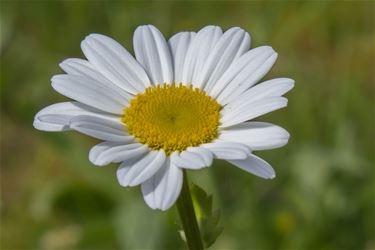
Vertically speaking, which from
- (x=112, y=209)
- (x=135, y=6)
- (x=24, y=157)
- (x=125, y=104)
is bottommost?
(x=112, y=209)

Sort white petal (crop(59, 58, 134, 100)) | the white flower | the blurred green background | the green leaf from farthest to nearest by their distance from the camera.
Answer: the blurred green background → white petal (crop(59, 58, 134, 100)) → the green leaf → the white flower

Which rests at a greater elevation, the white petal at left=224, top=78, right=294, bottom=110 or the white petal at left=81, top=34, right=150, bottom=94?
the white petal at left=81, top=34, right=150, bottom=94

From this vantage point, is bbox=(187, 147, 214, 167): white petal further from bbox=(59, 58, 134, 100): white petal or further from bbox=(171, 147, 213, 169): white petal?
bbox=(59, 58, 134, 100): white petal

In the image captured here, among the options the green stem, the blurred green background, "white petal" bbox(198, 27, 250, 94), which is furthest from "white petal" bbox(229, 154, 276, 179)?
the blurred green background

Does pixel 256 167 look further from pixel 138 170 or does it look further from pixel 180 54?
pixel 180 54

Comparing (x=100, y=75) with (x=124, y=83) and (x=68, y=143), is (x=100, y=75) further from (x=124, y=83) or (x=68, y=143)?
(x=68, y=143)

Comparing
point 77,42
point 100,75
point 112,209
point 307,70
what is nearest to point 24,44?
point 77,42
